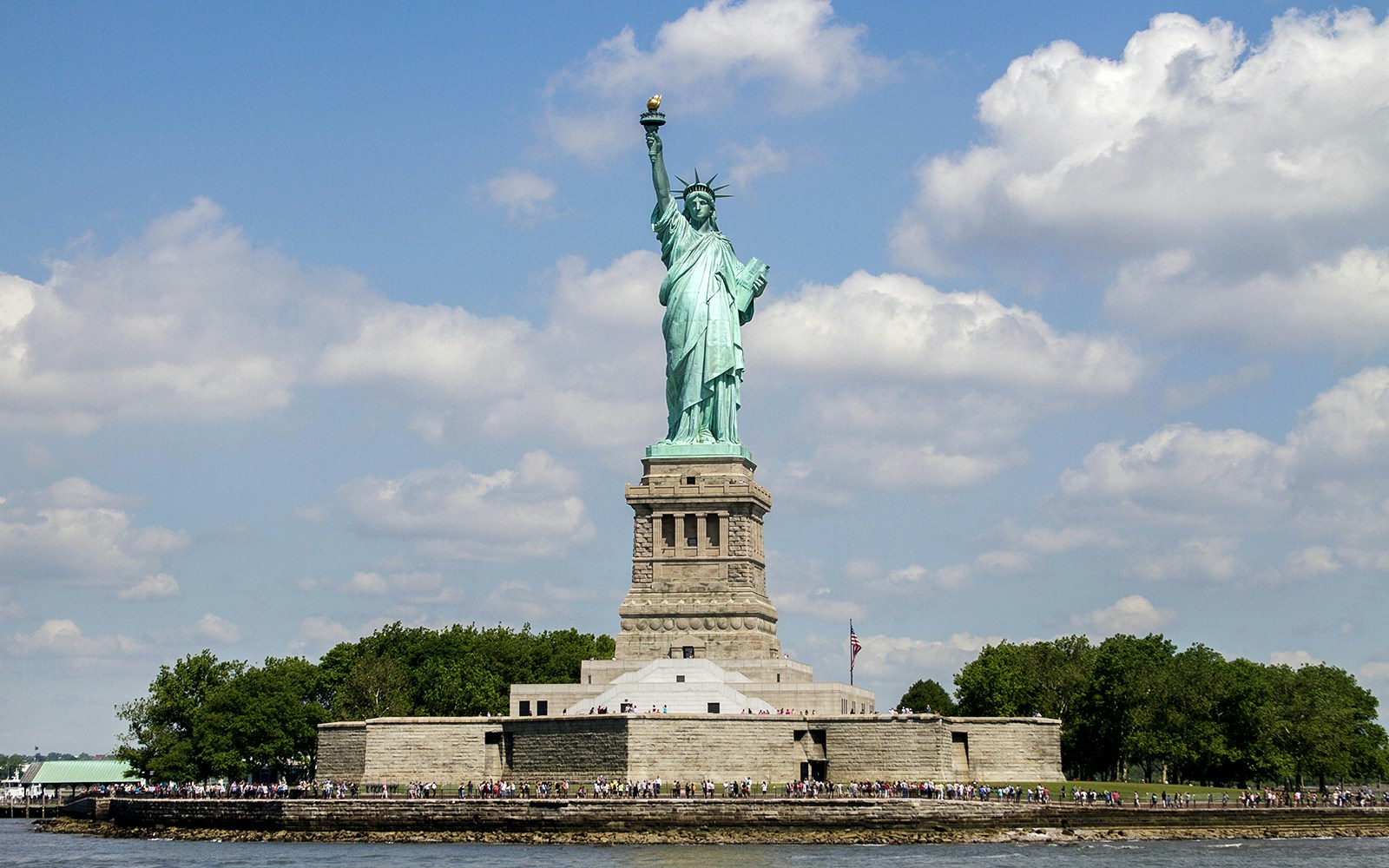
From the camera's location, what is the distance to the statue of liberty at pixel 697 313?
237 ft

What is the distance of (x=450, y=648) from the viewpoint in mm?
88000

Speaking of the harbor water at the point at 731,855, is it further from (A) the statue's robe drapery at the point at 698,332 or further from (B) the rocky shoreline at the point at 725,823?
(A) the statue's robe drapery at the point at 698,332

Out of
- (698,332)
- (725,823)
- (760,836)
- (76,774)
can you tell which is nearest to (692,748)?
(725,823)

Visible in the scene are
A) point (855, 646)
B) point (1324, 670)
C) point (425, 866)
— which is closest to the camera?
point (425, 866)

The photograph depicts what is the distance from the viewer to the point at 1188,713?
7712 centimetres

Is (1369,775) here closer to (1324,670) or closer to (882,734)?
(1324,670)

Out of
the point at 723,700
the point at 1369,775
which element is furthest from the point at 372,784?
the point at 1369,775

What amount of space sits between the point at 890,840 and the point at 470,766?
618 inches

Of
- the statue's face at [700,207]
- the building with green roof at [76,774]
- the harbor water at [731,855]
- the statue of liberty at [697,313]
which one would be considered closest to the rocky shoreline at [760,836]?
the harbor water at [731,855]

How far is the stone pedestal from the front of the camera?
68.4 metres

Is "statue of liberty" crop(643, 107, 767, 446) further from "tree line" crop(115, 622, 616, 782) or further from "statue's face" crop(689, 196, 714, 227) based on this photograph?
"tree line" crop(115, 622, 616, 782)

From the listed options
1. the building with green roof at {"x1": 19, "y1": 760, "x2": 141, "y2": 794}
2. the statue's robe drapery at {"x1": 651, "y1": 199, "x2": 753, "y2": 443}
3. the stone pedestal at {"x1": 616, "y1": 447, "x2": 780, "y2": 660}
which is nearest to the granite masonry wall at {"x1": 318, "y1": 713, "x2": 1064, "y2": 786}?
the stone pedestal at {"x1": 616, "y1": 447, "x2": 780, "y2": 660}

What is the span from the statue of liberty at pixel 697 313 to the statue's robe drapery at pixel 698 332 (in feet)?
0.11

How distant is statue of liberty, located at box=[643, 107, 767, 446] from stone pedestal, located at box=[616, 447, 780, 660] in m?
1.93
